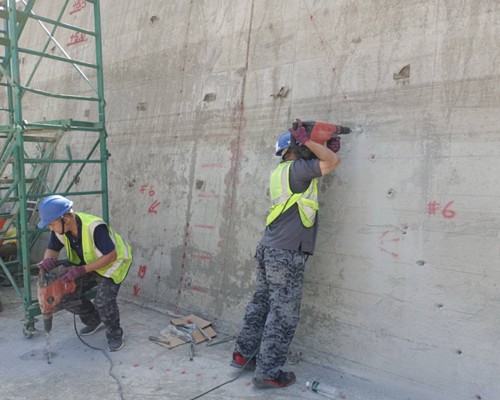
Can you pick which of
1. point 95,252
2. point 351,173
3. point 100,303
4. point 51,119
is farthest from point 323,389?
point 51,119

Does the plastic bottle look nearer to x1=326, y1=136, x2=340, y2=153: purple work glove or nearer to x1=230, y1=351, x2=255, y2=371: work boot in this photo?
x1=230, y1=351, x2=255, y2=371: work boot

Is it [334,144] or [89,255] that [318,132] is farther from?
[89,255]

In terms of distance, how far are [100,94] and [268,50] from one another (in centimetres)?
180

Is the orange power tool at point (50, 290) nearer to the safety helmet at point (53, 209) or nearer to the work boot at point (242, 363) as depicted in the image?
the safety helmet at point (53, 209)

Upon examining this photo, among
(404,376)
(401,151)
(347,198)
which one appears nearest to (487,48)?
(401,151)

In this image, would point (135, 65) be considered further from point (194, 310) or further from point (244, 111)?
point (194, 310)

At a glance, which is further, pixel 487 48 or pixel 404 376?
pixel 404 376

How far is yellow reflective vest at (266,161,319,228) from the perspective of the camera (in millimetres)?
3230

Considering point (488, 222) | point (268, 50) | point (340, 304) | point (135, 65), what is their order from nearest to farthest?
point (488, 222)
point (340, 304)
point (268, 50)
point (135, 65)

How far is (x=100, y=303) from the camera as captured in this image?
12.3 ft

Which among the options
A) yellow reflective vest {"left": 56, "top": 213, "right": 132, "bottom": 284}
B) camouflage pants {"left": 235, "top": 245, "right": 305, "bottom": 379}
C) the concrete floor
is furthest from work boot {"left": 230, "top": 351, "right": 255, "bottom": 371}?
yellow reflective vest {"left": 56, "top": 213, "right": 132, "bottom": 284}

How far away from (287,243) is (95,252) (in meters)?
1.70

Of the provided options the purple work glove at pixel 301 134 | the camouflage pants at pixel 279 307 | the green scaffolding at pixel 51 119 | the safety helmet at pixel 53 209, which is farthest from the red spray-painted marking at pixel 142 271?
the purple work glove at pixel 301 134

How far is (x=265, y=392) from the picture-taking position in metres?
3.14
